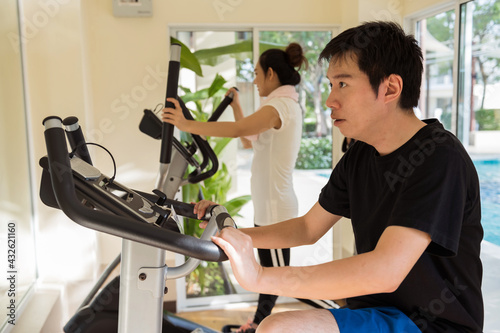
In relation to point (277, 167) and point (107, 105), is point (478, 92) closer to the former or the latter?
point (277, 167)

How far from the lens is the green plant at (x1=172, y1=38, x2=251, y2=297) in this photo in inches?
138

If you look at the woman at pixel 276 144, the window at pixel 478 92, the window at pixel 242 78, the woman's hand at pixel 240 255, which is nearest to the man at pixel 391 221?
the woman's hand at pixel 240 255

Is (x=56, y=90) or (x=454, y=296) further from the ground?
(x=56, y=90)

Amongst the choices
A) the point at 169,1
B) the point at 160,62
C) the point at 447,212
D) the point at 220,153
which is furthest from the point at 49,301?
the point at 447,212

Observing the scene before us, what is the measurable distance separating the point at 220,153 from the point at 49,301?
5.00ft

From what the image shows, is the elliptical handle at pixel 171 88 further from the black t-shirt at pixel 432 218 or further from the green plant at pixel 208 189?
the green plant at pixel 208 189

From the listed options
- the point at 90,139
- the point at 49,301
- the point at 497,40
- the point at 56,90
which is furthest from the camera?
the point at 90,139

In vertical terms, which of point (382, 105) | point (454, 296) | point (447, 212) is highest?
point (382, 105)

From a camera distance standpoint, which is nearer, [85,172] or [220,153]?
[85,172]

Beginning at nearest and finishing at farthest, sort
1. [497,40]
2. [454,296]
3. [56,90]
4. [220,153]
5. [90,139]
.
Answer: [454,296]
[497,40]
[56,90]
[90,139]
[220,153]

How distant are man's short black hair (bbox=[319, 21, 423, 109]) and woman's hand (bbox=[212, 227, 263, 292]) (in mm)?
539

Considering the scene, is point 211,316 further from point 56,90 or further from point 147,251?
point 147,251

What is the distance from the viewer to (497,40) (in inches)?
103

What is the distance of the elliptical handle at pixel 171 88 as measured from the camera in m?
2.18
